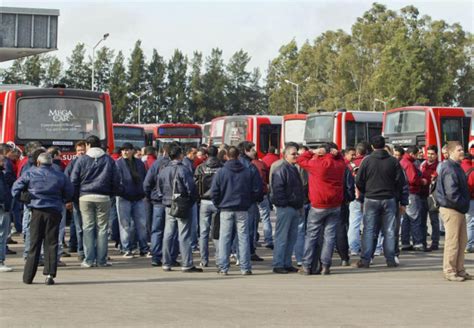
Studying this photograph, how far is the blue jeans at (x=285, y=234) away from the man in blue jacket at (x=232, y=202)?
502mm

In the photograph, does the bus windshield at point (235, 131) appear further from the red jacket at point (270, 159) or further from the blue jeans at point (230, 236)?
the blue jeans at point (230, 236)

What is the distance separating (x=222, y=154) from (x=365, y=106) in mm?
72866

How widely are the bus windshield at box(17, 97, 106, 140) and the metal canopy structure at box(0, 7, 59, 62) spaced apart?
21924mm

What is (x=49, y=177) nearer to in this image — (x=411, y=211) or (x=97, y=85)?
(x=411, y=211)

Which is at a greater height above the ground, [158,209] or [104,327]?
[158,209]

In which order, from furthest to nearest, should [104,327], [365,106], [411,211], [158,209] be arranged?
[365,106]
[411,211]
[158,209]
[104,327]

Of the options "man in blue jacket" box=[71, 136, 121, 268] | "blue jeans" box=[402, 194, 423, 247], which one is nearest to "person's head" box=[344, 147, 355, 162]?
"blue jeans" box=[402, 194, 423, 247]

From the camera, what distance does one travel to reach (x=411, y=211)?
1875 cm

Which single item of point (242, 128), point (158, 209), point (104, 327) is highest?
point (242, 128)

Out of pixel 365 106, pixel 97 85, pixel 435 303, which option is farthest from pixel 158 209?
pixel 97 85

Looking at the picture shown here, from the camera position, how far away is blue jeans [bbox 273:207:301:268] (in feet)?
49.4

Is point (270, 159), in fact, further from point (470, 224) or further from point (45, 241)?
point (45, 241)

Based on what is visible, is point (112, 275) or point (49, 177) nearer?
point (49, 177)

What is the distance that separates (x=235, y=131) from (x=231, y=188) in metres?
25.9
